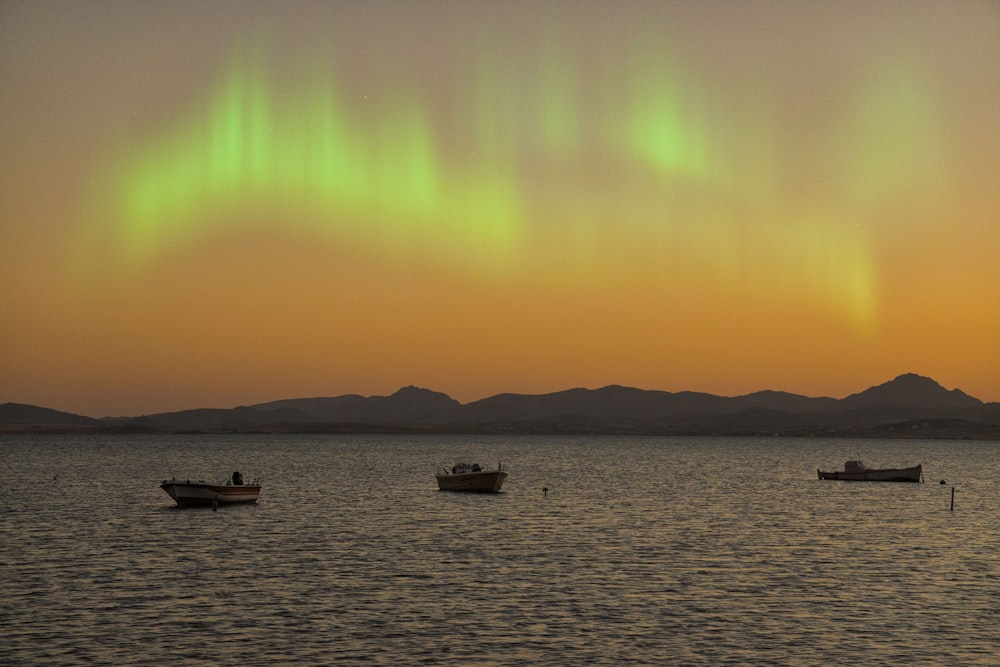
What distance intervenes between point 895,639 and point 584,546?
3170 centimetres

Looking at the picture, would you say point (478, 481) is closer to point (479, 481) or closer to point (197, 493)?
point (479, 481)

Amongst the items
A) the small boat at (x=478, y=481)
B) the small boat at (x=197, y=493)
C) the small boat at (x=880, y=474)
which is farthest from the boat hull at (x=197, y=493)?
the small boat at (x=880, y=474)

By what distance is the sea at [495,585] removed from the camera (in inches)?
1572

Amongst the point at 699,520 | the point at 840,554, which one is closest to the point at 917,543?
the point at 840,554

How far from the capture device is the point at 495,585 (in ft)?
179

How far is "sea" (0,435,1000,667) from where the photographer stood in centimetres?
3994

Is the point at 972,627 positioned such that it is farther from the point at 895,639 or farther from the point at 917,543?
the point at 917,543

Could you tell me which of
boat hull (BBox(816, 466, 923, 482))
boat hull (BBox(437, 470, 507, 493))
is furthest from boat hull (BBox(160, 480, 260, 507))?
boat hull (BBox(816, 466, 923, 482))

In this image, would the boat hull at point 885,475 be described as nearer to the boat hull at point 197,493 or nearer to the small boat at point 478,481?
the small boat at point 478,481

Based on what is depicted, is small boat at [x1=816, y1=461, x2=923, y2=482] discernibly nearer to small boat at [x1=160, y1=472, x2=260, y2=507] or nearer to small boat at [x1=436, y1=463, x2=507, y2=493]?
small boat at [x1=436, y1=463, x2=507, y2=493]

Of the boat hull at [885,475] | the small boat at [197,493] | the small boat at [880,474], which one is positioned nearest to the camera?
the small boat at [197,493]

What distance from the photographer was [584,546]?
2844 inches

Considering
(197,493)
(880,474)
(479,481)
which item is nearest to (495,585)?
(197,493)

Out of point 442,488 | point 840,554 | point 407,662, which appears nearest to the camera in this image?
point 407,662
